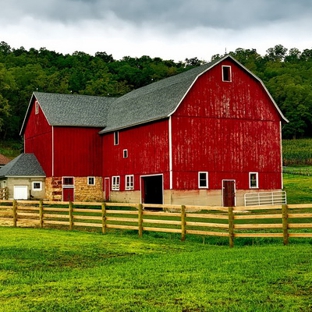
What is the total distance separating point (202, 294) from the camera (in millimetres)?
9852

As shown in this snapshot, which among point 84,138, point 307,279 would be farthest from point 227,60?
point 307,279

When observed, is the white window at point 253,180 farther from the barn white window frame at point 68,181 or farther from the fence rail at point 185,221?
the barn white window frame at point 68,181

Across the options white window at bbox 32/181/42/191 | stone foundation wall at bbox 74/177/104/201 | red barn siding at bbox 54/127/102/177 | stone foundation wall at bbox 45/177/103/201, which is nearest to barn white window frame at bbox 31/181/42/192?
white window at bbox 32/181/42/191

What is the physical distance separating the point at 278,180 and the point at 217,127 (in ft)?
20.0

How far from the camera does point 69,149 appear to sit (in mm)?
45656

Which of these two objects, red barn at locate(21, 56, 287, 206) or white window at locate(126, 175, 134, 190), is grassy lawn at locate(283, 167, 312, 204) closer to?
red barn at locate(21, 56, 287, 206)

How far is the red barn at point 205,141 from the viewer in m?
37.5

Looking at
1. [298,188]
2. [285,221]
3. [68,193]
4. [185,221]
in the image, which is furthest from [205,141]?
[285,221]

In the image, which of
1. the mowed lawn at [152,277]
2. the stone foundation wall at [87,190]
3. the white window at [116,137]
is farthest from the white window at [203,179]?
the mowed lawn at [152,277]

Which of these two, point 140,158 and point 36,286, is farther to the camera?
point 140,158

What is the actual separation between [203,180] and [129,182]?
6612 millimetres

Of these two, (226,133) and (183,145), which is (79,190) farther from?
(226,133)

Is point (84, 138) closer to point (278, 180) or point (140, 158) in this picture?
point (140, 158)

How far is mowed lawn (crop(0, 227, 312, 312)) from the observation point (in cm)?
935
